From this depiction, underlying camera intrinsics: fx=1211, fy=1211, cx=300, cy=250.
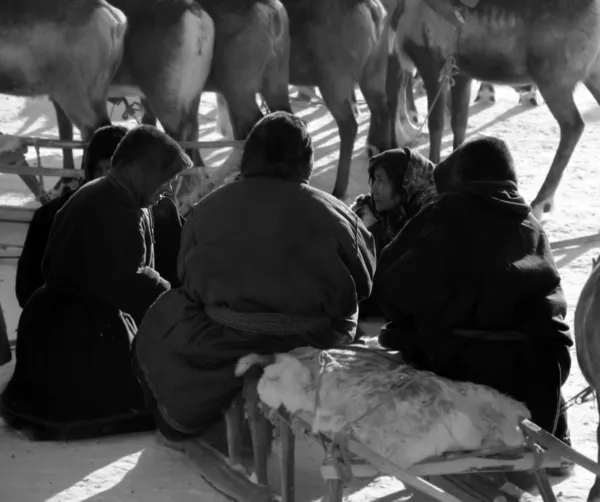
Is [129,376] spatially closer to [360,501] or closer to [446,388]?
[360,501]

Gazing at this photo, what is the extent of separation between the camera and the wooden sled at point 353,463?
10.8 ft

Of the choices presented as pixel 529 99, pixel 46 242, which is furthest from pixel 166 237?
pixel 529 99

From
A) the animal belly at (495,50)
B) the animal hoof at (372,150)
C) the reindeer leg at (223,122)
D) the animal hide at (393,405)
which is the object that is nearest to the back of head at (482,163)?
the animal hide at (393,405)

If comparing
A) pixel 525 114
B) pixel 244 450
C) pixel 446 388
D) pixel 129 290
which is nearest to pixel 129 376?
pixel 129 290

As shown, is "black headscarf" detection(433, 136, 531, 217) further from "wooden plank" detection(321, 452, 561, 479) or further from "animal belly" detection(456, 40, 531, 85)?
"animal belly" detection(456, 40, 531, 85)

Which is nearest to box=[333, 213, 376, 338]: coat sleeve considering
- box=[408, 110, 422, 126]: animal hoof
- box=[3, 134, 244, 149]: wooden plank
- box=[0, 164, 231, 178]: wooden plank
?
box=[0, 164, 231, 178]: wooden plank

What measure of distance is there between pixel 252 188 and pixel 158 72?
3.76 metres

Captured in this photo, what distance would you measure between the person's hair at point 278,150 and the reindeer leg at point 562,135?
4229 millimetres

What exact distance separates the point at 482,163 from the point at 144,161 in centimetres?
130

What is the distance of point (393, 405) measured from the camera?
3.44m

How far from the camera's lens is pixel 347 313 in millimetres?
3967

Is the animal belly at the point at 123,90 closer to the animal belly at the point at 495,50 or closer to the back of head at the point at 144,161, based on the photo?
the animal belly at the point at 495,50

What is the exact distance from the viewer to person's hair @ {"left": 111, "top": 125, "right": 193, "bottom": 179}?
4441 millimetres

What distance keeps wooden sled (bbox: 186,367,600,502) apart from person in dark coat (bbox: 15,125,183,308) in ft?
3.35
